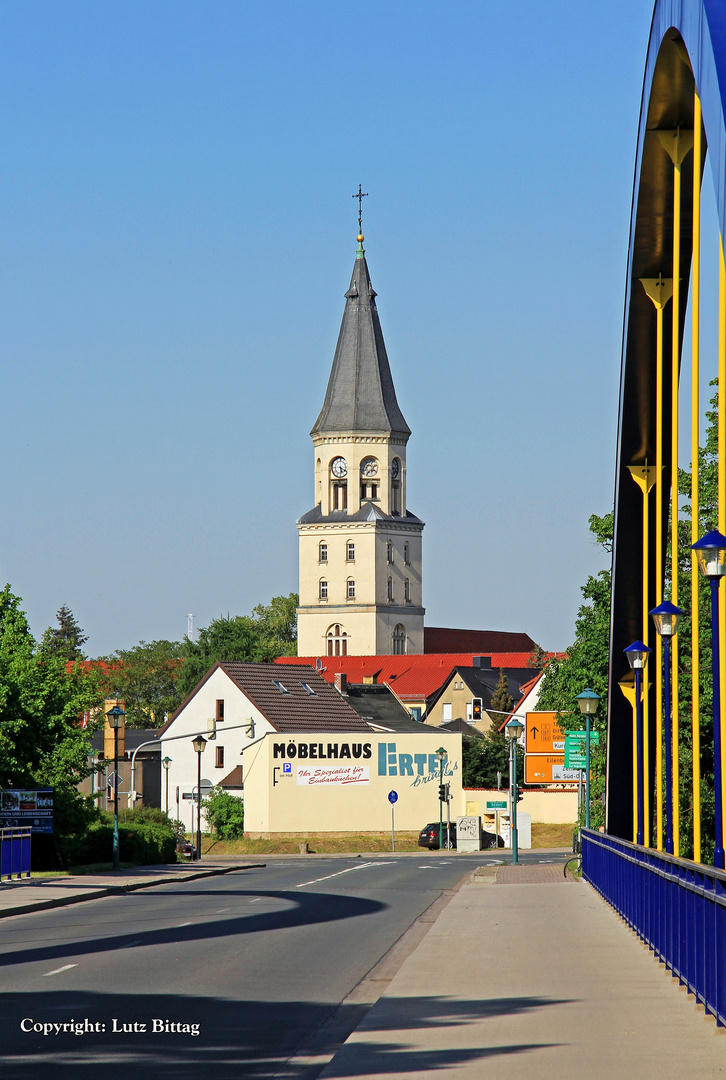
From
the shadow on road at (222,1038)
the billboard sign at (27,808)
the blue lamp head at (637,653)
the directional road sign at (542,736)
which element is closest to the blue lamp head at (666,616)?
the blue lamp head at (637,653)

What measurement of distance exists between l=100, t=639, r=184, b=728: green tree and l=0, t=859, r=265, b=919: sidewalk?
4207 inches

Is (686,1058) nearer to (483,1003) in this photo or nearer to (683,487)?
(483,1003)

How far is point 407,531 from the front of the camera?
550 feet

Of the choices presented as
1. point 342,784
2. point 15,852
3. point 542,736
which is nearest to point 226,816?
point 342,784

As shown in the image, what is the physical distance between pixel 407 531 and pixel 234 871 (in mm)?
124160

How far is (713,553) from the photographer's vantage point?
40.5 feet

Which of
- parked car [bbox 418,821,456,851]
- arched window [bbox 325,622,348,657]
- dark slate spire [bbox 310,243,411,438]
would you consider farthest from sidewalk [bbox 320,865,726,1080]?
arched window [bbox 325,622,348,657]

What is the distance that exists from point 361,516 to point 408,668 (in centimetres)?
2420

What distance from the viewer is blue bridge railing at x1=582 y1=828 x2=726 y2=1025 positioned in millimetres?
10156

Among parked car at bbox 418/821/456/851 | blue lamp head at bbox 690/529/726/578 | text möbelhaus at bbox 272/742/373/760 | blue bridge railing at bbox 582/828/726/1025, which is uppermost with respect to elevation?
blue lamp head at bbox 690/529/726/578

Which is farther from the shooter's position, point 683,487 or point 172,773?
point 172,773

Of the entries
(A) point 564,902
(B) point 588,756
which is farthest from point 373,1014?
(B) point 588,756

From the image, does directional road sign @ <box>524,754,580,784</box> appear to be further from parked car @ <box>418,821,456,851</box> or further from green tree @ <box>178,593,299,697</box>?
green tree @ <box>178,593,299,697</box>

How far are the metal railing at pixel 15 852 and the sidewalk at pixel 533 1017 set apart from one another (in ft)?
49.4
